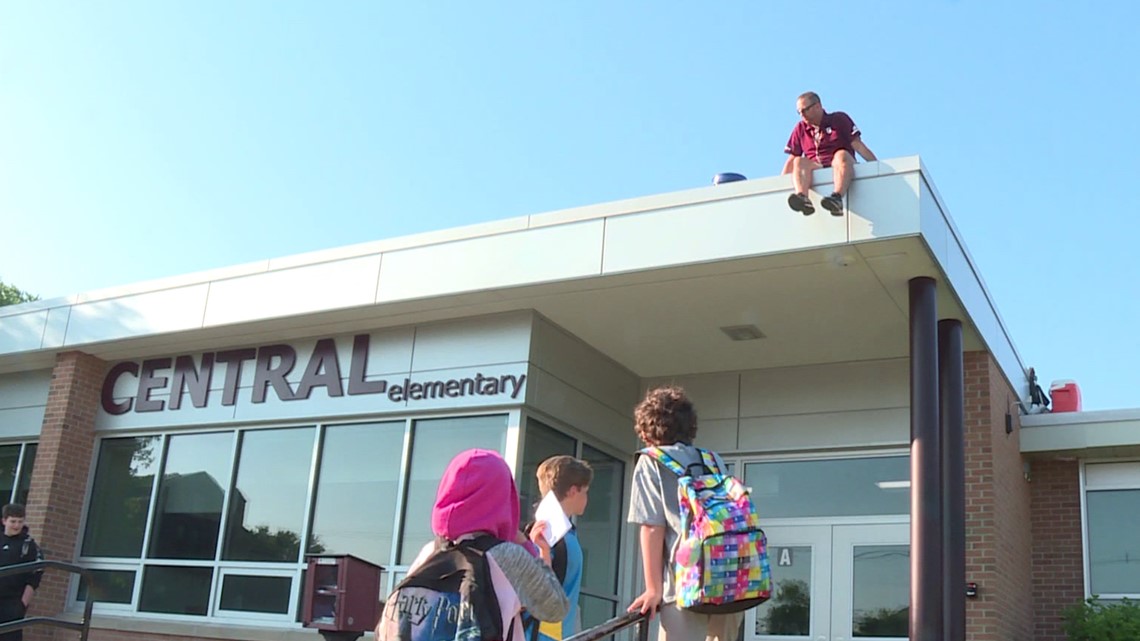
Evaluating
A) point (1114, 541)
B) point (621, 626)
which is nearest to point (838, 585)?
point (1114, 541)

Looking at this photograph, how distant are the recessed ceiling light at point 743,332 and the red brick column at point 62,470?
719 cm

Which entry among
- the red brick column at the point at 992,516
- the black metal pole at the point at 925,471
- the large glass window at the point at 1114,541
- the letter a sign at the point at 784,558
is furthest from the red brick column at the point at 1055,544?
the black metal pole at the point at 925,471

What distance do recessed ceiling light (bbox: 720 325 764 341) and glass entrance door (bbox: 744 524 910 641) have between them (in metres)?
1.88

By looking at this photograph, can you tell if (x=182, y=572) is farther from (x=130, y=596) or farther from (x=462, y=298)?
(x=462, y=298)

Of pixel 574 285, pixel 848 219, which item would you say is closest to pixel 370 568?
pixel 574 285

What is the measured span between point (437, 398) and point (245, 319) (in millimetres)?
2069

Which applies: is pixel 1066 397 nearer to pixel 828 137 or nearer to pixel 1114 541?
pixel 1114 541

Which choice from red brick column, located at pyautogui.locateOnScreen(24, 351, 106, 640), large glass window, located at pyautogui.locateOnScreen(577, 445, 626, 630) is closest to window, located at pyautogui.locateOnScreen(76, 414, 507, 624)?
red brick column, located at pyautogui.locateOnScreen(24, 351, 106, 640)

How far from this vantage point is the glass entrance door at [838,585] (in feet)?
33.2

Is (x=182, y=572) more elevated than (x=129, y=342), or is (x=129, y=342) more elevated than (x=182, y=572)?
(x=129, y=342)

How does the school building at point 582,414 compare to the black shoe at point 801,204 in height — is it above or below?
below

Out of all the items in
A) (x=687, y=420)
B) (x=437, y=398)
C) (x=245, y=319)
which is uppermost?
(x=245, y=319)

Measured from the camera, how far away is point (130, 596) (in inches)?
469

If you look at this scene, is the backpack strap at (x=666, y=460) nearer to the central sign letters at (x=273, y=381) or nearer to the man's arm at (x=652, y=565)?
the man's arm at (x=652, y=565)
